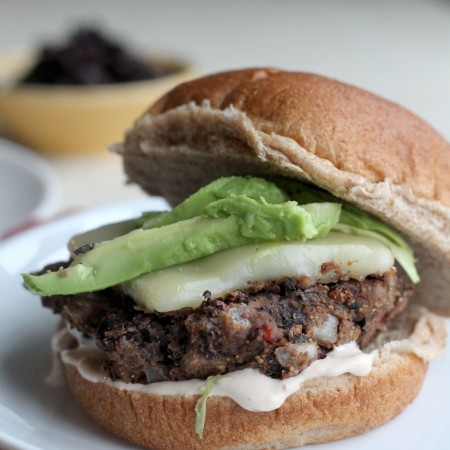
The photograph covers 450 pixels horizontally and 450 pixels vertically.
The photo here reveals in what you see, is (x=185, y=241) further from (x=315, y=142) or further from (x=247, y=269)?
(x=315, y=142)

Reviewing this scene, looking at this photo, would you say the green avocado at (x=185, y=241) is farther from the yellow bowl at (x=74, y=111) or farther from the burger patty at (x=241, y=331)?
the yellow bowl at (x=74, y=111)

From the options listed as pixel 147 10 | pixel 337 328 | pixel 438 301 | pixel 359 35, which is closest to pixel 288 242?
pixel 337 328

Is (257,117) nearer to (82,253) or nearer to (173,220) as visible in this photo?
(173,220)

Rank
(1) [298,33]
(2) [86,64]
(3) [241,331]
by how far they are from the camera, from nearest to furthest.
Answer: (3) [241,331] → (2) [86,64] → (1) [298,33]

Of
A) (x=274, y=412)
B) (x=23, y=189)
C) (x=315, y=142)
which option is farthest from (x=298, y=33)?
(x=274, y=412)

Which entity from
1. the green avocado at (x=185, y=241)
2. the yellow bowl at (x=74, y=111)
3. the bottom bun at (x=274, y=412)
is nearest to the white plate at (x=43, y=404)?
the bottom bun at (x=274, y=412)

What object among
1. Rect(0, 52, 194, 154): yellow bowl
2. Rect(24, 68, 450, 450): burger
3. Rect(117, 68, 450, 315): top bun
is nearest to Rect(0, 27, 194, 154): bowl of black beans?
Rect(0, 52, 194, 154): yellow bowl

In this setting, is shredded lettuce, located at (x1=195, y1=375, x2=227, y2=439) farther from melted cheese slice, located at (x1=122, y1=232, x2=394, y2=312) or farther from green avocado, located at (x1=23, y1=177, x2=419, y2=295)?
green avocado, located at (x1=23, y1=177, x2=419, y2=295)
